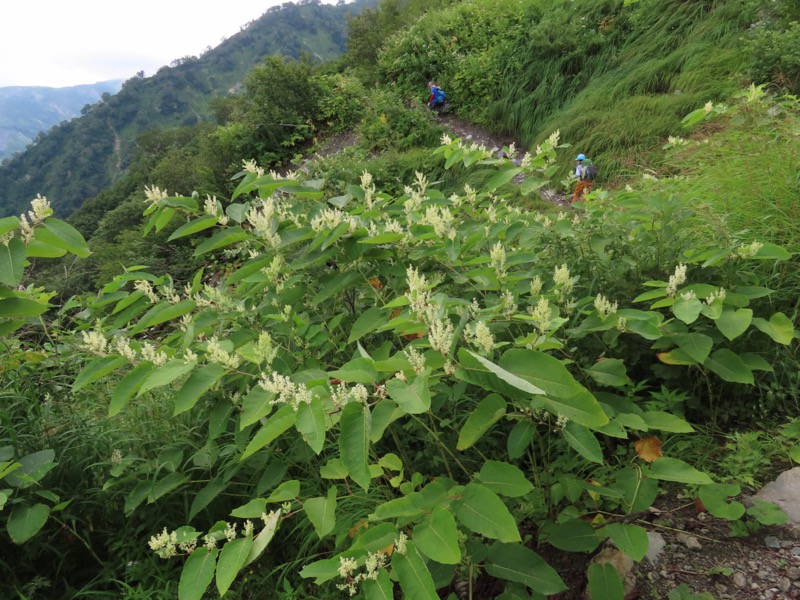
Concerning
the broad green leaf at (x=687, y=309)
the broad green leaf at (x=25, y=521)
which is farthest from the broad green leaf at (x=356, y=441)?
the broad green leaf at (x=25, y=521)

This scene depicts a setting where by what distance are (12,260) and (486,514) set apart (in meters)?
1.49

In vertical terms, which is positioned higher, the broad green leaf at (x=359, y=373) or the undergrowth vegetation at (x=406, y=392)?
the broad green leaf at (x=359, y=373)

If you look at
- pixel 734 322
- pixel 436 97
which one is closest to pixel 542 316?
pixel 734 322

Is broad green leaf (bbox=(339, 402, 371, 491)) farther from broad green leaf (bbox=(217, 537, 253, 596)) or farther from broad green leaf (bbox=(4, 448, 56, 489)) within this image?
broad green leaf (bbox=(4, 448, 56, 489))

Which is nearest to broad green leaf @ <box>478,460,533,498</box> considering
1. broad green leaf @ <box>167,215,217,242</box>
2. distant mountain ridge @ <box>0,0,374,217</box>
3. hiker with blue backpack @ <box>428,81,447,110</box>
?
broad green leaf @ <box>167,215,217,242</box>

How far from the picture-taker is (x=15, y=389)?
83.1 inches

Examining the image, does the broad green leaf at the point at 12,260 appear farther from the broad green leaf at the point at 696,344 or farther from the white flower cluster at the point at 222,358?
the broad green leaf at the point at 696,344

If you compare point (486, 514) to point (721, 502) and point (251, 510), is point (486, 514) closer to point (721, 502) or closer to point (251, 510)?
point (251, 510)

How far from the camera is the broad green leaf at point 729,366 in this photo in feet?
4.96

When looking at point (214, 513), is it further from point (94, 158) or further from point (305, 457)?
point (94, 158)

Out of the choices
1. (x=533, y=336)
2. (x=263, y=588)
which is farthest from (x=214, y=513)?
(x=533, y=336)

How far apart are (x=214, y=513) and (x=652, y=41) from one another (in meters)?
8.69

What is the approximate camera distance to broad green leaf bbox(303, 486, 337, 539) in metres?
1.20

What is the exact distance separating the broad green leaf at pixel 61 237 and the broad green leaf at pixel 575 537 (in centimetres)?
172
